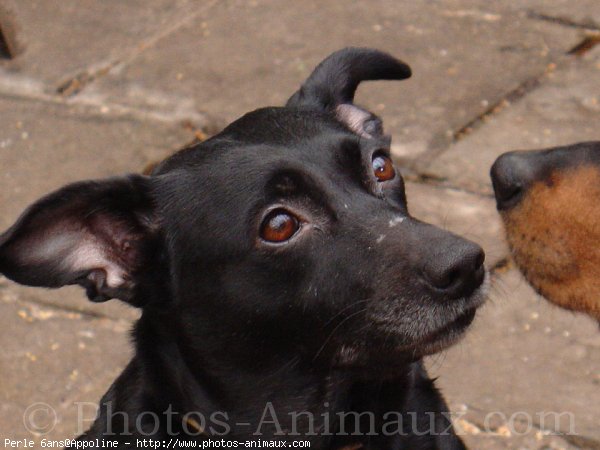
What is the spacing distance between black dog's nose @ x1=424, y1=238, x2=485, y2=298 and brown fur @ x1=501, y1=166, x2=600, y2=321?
44 centimetres

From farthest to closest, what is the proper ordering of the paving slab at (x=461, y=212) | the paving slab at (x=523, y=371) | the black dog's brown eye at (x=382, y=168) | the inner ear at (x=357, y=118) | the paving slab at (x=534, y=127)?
the paving slab at (x=534, y=127) → the paving slab at (x=461, y=212) → the paving slab at (x=523, y=371) → the inner ear at (x=357, y=118) → the black dog's brown eye at (x=382, y=168)

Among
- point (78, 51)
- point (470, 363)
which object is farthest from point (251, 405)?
point (78, 51)

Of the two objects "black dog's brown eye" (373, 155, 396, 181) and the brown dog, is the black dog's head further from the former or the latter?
the brown dog

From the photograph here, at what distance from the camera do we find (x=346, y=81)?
142 inches

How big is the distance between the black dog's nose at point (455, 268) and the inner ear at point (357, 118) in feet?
2.36

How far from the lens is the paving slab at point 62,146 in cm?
577

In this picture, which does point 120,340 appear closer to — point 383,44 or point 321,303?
point 321,303

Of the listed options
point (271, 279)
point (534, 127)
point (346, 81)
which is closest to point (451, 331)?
point (271, 279)

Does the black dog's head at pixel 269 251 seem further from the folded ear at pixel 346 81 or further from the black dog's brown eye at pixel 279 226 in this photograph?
the folded ear at pixel 346 81

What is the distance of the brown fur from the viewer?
3.35m

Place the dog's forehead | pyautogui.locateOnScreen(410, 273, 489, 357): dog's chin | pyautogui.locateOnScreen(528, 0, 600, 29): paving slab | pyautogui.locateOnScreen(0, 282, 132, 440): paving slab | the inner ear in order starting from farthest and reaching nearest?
pyautogui.locateOnScreen(528, 0, 600, 29): paving slab → pyautogui.locateOnScreen(0, 282, 132, 440): paving slab → the inner ear → the dog's forehead → pyautogui.locateOnScreen(410, 273, 489, 357): dog's chin

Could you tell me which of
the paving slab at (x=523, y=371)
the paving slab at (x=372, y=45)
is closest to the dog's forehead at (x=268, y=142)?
the paving slab at (x=523, y=371)

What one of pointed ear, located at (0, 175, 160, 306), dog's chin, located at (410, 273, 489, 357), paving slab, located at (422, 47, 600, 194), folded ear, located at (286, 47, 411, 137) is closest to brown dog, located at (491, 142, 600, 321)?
dog's chin, located at (410, 273, 489, 357)

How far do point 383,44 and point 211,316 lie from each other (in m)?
3.73
